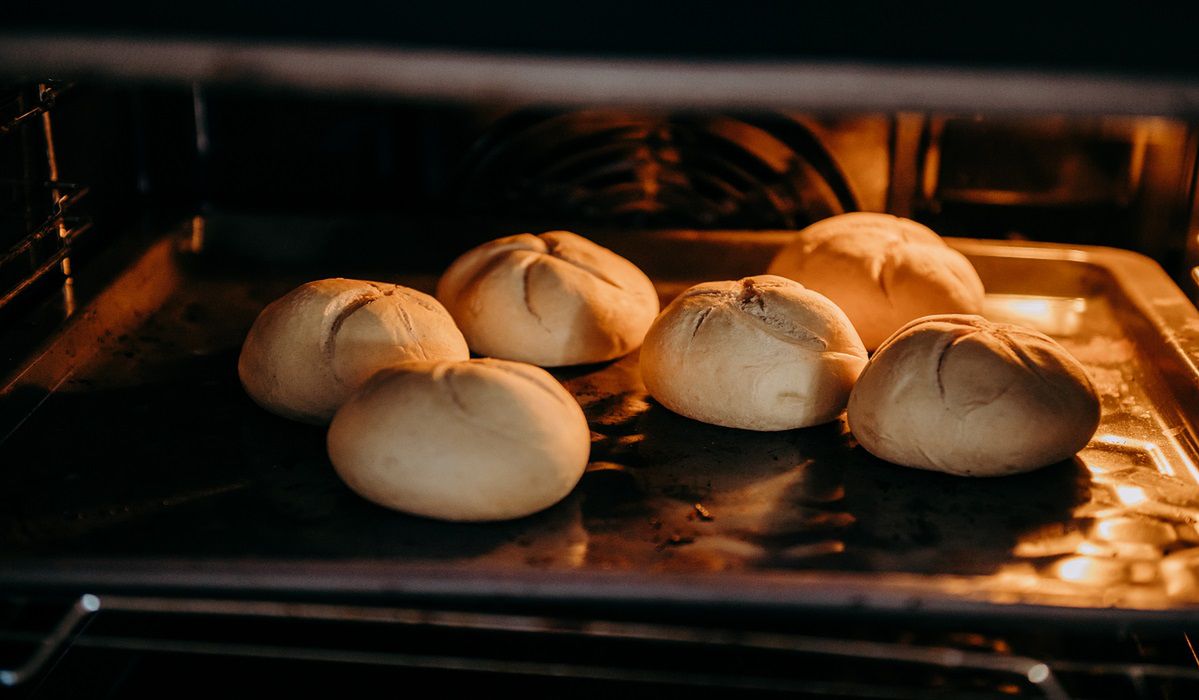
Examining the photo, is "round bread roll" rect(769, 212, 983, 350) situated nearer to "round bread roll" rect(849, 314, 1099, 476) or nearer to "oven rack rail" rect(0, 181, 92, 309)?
"round bread roll" rect(849, 314, 1099, 476)

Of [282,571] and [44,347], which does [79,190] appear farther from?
[282,571]

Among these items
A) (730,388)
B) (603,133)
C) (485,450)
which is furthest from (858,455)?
(603,133)

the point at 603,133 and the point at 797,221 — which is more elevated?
the point at 603,133

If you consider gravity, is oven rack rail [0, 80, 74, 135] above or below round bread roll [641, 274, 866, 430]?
above

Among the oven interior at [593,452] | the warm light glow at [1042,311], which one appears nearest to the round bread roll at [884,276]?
the warm light glow at [1042,311]

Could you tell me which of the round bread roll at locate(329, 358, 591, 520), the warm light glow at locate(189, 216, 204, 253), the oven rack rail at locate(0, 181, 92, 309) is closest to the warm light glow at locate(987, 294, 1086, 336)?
the round bread roll at locate(329, 358, 591, 520)

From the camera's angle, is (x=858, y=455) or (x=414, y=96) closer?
(x=414, y=96)
